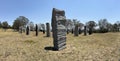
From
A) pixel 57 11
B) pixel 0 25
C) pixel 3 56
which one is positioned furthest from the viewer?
pixel 0 25

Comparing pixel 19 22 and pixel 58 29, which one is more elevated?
pixel 19 22

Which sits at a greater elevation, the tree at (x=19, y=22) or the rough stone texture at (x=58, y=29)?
the tree at (x=19, y=22)

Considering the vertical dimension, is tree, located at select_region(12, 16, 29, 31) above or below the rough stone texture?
above

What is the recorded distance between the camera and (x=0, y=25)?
9862 cm

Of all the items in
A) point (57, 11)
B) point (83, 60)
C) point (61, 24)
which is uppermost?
point (57, 11)

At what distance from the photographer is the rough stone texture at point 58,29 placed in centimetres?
1234

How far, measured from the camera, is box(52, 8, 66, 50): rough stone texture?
12.3 m

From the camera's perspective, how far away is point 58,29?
12.6 metres

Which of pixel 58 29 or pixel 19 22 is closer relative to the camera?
pixel 58 29

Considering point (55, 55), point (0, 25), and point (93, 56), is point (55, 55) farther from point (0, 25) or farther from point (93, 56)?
point (0, 25)

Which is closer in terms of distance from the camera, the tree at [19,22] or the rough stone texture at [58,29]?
the rough stone texture at [58,29]

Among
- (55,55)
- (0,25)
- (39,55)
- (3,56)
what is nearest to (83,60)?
(55,55)

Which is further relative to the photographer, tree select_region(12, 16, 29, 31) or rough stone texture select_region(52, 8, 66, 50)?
tree select_region(12, 16, 29, 31)

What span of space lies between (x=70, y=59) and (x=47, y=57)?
4.45 ft
